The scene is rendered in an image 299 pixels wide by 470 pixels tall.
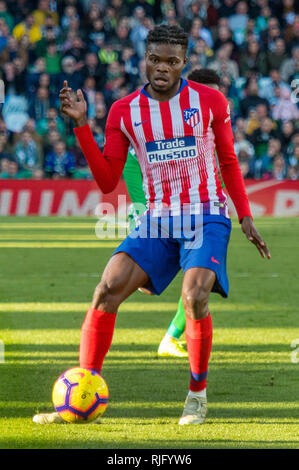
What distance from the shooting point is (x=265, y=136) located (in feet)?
68.9

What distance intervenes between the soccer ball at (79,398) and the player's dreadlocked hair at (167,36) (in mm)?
1817

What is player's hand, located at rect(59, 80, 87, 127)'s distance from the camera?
15.7 feet

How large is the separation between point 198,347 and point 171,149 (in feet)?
3.50

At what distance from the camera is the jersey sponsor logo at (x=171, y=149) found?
5.08m

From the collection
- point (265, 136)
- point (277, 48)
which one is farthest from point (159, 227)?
point (277, 48)

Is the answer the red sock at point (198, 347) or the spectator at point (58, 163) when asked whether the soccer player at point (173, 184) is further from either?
the spectator at point (58, 163)

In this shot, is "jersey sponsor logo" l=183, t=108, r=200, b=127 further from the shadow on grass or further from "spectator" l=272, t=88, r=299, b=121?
"spectator" l=272, t=88, r=299, b=121

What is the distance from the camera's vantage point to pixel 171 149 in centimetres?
508

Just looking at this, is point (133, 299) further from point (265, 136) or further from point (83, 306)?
point (265, 136)

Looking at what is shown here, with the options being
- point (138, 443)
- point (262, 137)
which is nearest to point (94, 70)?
point (262, 137)

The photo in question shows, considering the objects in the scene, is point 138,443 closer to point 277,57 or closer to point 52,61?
point 52,61

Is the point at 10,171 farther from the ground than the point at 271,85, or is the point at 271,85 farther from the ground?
the point at 271,85

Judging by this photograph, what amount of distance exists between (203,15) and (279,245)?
418 inches

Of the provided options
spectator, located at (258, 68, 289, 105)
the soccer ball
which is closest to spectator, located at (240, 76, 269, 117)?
spectator, located at (258, 68, 289, 105)
